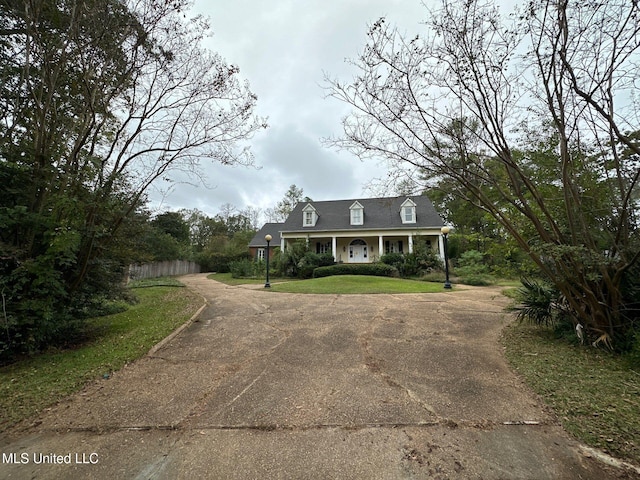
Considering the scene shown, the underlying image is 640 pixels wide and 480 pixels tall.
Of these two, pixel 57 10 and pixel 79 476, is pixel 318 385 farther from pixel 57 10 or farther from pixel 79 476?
pixel 57 10

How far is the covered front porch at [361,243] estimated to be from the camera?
2103 cm

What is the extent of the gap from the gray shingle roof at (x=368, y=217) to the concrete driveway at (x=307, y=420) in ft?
55.9

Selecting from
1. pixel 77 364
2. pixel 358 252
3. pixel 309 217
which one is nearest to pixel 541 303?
pixel 77 364

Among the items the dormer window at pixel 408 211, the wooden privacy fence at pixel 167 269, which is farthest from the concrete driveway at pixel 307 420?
the dormer window at pixel 408 211

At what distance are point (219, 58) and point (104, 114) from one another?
2.75 m

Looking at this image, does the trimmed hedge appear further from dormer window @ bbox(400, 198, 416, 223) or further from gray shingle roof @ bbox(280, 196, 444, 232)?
dormer window @ bbox(400, 198, 416, 223)

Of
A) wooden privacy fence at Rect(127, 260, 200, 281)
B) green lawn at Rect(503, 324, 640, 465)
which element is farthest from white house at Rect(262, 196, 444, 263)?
green lawn at Rect(503, 324, 640, 465)

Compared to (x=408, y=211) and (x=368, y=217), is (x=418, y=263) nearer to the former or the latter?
(x=408, y=211)

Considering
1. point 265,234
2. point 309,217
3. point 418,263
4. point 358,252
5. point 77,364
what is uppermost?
point 309,217

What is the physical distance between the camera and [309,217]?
77.6 ft

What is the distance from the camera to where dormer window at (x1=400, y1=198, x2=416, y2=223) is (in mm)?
21119

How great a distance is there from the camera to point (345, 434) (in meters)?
2.37

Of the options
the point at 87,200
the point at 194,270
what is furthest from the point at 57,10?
the point at 194,270

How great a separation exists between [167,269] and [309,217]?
13314 millimetres
